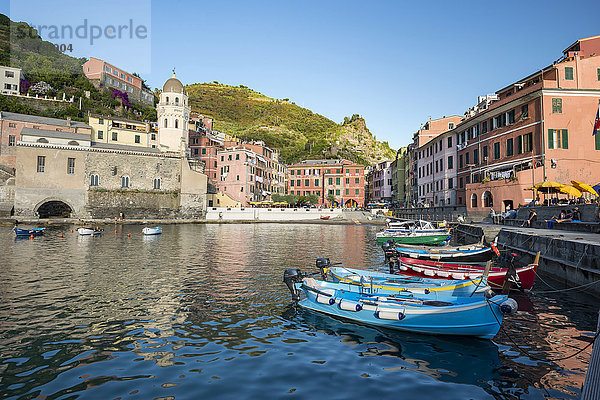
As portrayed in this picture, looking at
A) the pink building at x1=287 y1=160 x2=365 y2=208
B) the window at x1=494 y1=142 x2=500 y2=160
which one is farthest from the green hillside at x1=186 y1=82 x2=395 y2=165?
the window at x1=494 y1=142 x2=500 y2=160

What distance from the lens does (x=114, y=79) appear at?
98.2 m

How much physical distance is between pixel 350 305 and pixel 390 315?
131cm

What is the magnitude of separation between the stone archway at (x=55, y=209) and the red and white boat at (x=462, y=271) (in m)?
64.0

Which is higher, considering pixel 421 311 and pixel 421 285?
pixel 421 285

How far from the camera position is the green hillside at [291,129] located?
13388 centimetres

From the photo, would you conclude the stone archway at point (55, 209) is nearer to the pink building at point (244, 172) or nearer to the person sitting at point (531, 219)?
the pink building at point (244, 172)

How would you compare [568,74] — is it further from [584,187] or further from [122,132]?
[122,132]

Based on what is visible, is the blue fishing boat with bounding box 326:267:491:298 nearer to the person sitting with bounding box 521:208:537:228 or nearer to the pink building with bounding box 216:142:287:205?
the person sitting with bounding box 521:208:537:228

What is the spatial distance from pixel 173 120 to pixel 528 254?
230 feet

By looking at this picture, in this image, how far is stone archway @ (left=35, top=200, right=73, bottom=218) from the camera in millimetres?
63816

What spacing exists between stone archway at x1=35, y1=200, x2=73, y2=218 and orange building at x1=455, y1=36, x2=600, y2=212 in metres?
67.8

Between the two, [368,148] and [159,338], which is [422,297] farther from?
[368,148]

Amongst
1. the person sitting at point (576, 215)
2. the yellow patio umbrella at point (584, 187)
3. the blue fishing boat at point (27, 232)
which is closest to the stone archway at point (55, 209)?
the blue fishing boat at point (27, 232)

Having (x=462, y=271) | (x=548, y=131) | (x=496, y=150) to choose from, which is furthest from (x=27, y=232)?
(x=548, y=131)
